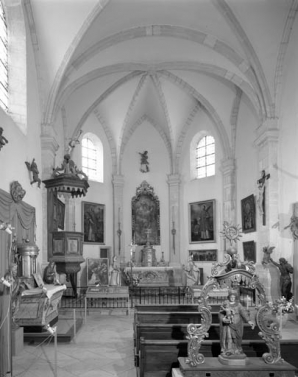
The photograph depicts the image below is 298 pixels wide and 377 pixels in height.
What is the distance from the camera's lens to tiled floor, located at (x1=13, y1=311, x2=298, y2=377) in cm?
713

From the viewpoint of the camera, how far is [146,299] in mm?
15984

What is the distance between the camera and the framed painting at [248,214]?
15633mm

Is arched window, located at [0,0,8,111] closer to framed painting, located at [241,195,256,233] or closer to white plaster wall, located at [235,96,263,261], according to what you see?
white plaster wall, located at [235,96,263,261]

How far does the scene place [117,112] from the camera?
19828mm

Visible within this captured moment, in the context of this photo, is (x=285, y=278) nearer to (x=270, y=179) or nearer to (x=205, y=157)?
(x=270, y=179)

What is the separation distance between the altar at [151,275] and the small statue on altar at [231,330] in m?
12.4

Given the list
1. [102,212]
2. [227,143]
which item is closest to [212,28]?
[227,143]

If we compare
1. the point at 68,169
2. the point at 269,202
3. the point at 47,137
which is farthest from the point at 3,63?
the point at 269,202

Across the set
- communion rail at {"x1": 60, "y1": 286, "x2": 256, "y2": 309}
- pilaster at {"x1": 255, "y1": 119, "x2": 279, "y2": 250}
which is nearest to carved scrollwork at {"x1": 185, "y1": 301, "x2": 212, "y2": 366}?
communion rail at {"x1": 60, "y1": 286, "x2": 256, "y2": 309}

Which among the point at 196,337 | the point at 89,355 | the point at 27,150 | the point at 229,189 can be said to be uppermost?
the point at 27,150

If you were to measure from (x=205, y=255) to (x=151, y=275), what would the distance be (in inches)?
109

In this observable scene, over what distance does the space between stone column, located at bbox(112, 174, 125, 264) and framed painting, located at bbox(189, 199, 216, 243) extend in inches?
132

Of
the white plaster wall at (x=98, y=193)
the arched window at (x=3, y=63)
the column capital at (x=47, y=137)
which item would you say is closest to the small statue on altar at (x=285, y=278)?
the column capital at (x=47, y=137)

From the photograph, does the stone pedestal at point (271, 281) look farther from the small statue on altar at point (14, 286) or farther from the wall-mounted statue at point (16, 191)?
the small statue on altar at point (14, 286)
